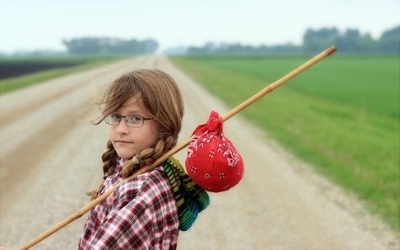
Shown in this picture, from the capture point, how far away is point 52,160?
8.73m

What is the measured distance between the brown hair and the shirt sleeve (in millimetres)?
177

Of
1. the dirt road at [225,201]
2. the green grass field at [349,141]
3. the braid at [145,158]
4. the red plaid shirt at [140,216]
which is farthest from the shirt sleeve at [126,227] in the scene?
the green grass field at [349,141]

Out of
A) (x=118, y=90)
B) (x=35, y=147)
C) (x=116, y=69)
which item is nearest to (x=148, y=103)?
(x=118, y=90)

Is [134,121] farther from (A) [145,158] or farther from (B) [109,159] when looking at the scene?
(B) [109,159]

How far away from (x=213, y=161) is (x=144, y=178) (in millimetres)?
235

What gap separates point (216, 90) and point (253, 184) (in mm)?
16358

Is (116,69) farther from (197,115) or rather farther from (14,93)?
(14,93)

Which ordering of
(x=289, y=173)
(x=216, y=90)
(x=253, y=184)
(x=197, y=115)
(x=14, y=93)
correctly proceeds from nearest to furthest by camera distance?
1. (x=253, y=184)
2. (x=289, y=173)
3. (x=197, y=115)
4. (x=14, y=93)
5. (x=216, y=90)

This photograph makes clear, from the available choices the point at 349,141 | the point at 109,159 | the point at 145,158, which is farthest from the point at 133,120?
the point at 349,141

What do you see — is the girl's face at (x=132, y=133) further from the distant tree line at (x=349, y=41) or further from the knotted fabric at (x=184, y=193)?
the distant tree line at (x=349, y=41)

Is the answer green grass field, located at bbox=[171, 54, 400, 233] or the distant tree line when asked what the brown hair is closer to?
green grass field, located at bbox=[171, 54, 400, 233]

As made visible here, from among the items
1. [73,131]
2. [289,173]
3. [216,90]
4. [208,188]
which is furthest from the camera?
[216,90]

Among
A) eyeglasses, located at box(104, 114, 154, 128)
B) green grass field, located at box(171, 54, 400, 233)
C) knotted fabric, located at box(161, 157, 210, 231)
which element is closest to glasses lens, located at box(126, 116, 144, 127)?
eyeglasses, located at box(104, 114, 154, 128)

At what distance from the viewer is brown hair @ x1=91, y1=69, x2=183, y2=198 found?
76.0 inches
